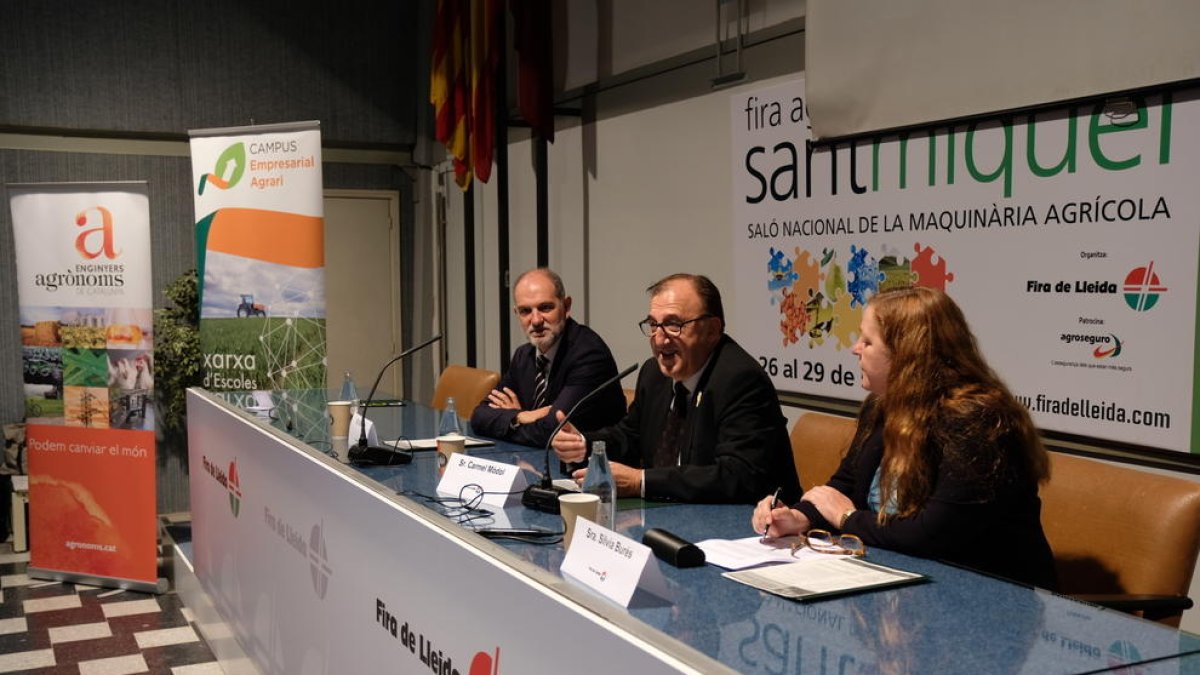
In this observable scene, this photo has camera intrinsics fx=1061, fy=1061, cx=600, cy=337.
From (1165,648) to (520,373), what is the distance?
8.67 ft

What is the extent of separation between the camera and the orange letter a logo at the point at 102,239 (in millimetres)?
4758

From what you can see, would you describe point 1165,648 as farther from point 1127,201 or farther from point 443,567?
point 1127,201

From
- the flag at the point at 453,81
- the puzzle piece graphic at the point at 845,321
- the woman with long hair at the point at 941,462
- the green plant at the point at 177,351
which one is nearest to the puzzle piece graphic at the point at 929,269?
the puzzle piece graphic at the point at 845,321

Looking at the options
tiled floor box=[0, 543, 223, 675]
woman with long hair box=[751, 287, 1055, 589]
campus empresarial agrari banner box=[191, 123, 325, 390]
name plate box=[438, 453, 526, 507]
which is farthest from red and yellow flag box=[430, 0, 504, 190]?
woman with long hair box=[751, 287, 1055, 589]

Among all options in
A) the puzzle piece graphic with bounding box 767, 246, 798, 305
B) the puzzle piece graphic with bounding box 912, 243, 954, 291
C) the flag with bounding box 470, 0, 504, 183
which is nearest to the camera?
the puzzle piece graphic with bounding box 912, 243, 954, 291

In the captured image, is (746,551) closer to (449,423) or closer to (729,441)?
(729,441)

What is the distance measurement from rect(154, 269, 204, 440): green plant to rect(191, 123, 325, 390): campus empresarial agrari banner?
980 millimetres

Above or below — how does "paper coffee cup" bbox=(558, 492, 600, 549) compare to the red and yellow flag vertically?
below

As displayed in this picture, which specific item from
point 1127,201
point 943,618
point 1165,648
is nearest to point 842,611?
point 943,618

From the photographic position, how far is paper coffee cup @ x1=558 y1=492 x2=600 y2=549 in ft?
5.96

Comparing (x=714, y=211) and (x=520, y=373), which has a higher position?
(x=714, y=211)

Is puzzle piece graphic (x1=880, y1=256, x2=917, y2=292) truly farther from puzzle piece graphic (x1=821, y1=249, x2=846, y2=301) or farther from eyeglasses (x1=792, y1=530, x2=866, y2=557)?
eyeglasses (x1=792, y1=530, x2=866, y2=557)

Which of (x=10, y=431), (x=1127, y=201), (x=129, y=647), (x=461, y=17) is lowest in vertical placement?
(x=129, y=647)

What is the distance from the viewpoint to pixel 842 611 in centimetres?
147
